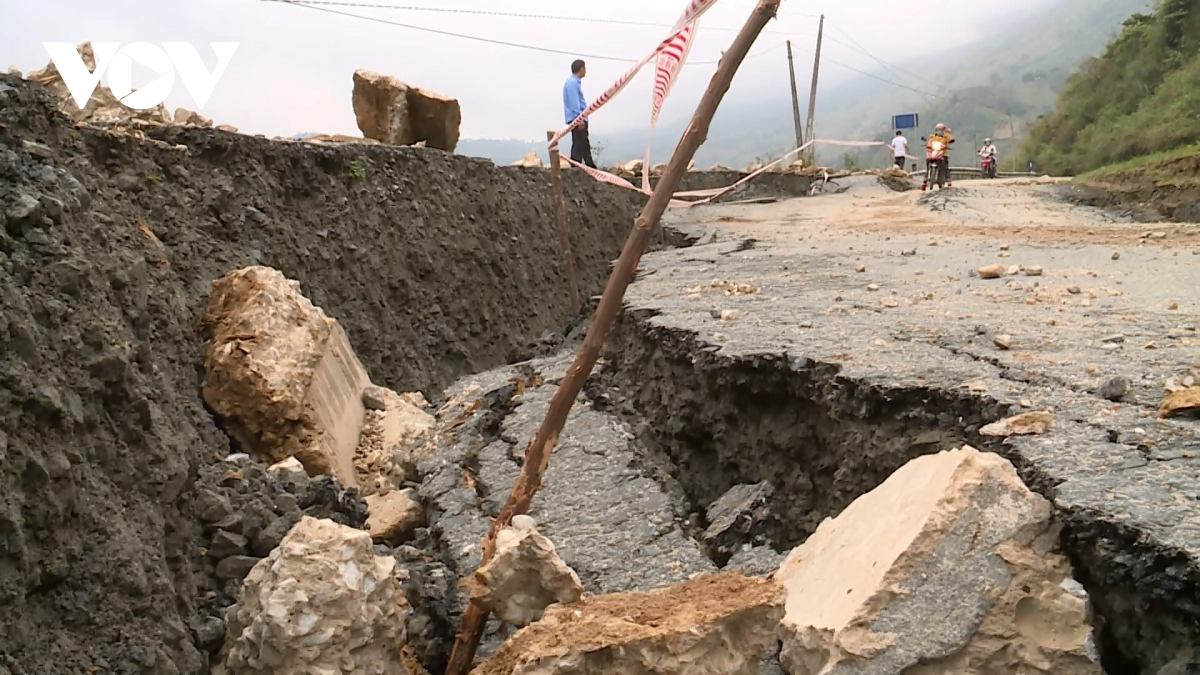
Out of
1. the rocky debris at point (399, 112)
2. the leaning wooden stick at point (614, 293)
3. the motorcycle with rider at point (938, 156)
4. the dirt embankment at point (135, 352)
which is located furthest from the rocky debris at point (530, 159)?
the leaning wooden stick at point (614, 293)

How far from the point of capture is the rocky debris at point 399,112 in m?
6.77

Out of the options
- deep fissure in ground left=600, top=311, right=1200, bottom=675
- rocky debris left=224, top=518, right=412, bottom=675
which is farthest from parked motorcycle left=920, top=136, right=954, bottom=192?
rocky debris left=224, top=518, right=412, bottom=675

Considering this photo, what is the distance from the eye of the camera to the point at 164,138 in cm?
396

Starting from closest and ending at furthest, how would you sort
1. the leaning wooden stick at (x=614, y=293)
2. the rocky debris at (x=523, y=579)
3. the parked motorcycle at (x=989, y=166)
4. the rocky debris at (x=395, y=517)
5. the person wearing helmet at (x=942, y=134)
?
the rocky debris at (x=523, y=579)
the leaning wooden stick at (x=614, y=293)
the rocky debris at (x=395, y=517)
the person wearing helmet at (x=942, y=134)
the parked motorcycle at (x=989, y=166)

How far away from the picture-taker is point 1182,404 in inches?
85.7

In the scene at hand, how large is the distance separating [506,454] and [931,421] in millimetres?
1831

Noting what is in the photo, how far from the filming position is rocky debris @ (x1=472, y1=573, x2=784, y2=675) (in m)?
1.70

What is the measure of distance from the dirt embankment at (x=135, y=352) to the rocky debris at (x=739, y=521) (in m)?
1.29

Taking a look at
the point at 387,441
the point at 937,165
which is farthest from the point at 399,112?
the point at 937,165

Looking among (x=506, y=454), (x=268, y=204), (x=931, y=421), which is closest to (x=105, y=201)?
(x=268, y=204)

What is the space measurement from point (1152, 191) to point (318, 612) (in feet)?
41.2

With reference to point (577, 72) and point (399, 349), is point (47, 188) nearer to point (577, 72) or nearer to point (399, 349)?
point (399, 349)

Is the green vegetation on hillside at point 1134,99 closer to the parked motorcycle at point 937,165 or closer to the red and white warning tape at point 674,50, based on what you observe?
the parked motorcycle at point 937,165

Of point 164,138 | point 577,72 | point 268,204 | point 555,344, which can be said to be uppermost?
point 577,72
